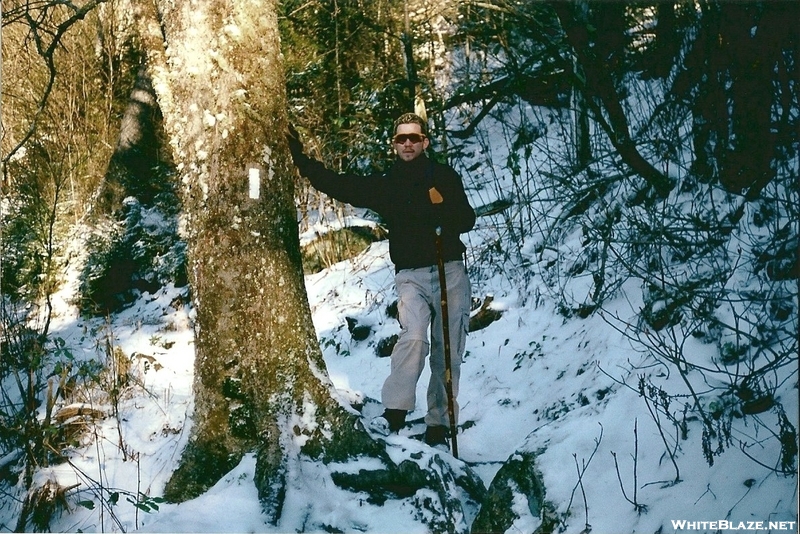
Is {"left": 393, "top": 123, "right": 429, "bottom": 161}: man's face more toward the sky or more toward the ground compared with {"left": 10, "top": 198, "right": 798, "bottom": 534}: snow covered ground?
more toward the sky

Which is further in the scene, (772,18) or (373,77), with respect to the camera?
(373,77)

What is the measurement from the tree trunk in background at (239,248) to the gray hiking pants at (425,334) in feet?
1.78

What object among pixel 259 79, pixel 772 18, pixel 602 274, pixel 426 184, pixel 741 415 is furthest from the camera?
pixel 602 274

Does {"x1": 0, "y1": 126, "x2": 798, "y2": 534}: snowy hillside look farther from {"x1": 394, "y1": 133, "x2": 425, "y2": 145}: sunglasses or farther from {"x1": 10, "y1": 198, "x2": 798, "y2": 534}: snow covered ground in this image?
{"x1": 394, "y1": 133, "x2": 425, "y2": 145}: sunglasses

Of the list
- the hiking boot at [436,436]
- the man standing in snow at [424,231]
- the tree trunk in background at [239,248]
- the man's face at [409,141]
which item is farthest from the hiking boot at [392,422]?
the man's face at [409,141]

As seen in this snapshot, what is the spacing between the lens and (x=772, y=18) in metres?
4.40

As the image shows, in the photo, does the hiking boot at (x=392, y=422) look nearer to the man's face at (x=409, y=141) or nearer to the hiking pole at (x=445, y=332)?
the hiking pole at (x=445, y=332)

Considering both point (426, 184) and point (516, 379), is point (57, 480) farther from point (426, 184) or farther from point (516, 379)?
point (516, 379)

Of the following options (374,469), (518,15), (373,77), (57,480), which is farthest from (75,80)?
(374,469)

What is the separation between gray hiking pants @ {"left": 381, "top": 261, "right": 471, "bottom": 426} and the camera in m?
4.45

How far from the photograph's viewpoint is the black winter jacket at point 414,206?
15.3ft

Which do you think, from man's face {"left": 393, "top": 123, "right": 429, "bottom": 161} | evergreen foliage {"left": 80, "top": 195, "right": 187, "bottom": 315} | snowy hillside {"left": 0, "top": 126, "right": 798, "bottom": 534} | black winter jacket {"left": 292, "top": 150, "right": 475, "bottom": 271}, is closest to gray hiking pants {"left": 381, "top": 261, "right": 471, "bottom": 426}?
black winter jacket {"left": 292, "top": 150, "right": 475, "bottom": 271}

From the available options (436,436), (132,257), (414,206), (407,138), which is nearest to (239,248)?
(414,206)

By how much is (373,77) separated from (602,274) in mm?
4790
